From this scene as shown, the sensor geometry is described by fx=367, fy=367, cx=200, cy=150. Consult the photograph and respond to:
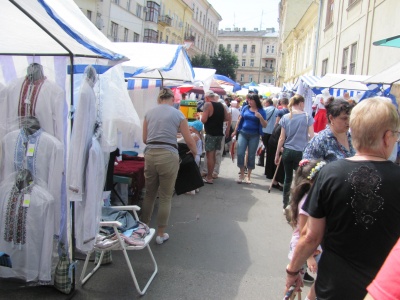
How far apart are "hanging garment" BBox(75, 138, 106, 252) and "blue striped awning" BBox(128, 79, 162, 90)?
13.0 ft

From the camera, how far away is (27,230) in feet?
10.0

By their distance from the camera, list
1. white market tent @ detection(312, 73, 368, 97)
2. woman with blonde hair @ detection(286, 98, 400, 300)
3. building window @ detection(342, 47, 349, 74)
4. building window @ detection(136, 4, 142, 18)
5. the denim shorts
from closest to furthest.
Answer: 1. woman with blonde hair @ detection(286, 98, 400, 300)
2. the denim shorts
3. white market tent @ detection(312, 73, 368, 97)
4. building window @ detection(342, 47, 349, 74)
5. building window @ detection(136, 4, 142, 18)

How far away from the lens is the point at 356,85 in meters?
9.23

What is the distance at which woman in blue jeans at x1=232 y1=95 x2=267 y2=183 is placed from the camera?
7.18m

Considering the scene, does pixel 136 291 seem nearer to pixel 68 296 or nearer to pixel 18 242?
pixel 68 296

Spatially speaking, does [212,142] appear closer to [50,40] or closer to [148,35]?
[50,40]

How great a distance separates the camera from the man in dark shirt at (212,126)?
724cm

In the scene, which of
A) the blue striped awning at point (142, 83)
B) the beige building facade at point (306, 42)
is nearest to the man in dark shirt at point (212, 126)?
the blue striped awning at point (142, 83)

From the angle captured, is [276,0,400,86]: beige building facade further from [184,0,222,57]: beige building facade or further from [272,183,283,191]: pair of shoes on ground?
[184,0,222,57]: beige building facade

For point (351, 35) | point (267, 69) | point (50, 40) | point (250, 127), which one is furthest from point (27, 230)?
point (267, 69)

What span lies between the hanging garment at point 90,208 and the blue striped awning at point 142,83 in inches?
155

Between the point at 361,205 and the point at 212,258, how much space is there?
264cm

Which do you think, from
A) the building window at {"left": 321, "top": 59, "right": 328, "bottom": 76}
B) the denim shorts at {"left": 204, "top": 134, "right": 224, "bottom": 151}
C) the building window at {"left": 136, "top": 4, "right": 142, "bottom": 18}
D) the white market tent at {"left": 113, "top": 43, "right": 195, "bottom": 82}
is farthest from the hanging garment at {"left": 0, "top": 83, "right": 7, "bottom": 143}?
the building window at {"left": 136, "top": 4, "right": 142, "bottom": 18}

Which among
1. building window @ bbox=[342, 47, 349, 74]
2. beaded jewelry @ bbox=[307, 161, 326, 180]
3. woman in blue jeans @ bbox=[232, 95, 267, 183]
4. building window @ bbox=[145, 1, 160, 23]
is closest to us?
beaded jewelry @ bbox=[307, 161, 326, 180]
